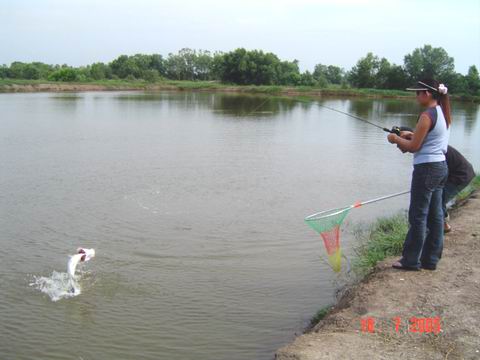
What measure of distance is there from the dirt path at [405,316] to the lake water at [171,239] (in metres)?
1.04

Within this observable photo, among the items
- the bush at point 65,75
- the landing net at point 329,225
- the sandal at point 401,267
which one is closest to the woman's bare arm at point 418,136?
the landing net at point 329,225

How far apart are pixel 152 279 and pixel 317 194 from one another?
6146mm

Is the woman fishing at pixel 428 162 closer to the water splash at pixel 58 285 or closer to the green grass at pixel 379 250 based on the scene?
the green grass at pixel 379 250

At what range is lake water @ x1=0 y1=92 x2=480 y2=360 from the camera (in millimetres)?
6031

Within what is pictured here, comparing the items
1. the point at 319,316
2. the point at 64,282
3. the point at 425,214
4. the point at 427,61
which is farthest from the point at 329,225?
the point at 427,61

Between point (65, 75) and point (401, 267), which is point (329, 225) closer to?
point (401, 267)

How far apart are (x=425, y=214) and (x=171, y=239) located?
487cm

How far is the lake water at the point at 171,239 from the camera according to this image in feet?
19.8

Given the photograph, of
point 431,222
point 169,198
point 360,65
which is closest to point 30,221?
point 169,198

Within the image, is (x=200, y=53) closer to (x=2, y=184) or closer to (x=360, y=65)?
(x=360, y=65)

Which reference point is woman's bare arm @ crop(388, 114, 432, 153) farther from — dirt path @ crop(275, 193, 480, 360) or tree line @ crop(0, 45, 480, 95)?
tree line @ crop(0, 45, 480, 95)

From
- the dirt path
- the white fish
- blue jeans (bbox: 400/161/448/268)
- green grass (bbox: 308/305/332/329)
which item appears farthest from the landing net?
the white fish

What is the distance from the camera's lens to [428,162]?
5.45 metres
